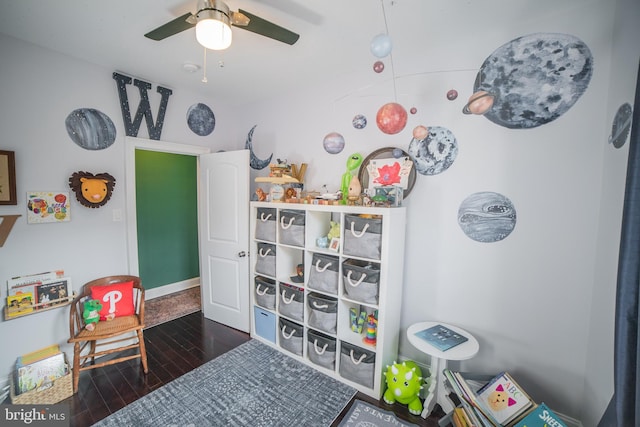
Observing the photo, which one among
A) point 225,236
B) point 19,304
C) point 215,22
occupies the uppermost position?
point 215,22

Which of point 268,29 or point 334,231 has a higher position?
point 268,29

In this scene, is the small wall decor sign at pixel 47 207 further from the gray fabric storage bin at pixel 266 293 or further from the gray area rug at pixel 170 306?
the gray fabric storage bin at pixel 266 293

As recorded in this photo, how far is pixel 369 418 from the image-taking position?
169cm

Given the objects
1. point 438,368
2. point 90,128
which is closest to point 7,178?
point 90,128

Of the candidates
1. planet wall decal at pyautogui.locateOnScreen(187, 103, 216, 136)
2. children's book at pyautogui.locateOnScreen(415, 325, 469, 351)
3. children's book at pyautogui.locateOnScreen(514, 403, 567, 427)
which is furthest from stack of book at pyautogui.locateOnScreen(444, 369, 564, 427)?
planet wall decal at pyautogui.locateOnScreen(187, 103, 216, 136)

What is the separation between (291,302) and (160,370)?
1.18 m

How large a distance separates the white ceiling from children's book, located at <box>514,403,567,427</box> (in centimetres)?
226

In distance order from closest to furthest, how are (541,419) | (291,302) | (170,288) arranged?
(541,419) → (291,302) → (170,288)

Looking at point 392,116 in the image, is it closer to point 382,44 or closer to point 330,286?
point 382,44

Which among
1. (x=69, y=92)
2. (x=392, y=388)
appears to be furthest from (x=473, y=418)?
(x=69, y=92)

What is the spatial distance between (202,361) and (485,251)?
2426mm

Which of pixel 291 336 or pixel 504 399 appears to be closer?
pixel 504 399

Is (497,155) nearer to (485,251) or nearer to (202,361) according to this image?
(485,251)

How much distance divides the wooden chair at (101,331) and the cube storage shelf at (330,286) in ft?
3.06
